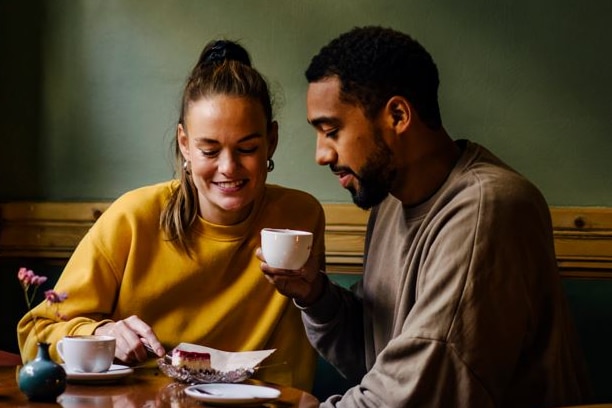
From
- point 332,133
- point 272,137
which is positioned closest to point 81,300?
point 272,137

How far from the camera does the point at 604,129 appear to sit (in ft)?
9.20

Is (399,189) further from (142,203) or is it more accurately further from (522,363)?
(142,203)

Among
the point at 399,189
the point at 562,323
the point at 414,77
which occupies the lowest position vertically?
the point at 562,323

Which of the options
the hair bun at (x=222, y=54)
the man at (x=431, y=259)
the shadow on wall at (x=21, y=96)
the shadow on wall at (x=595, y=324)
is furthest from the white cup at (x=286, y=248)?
the shadow on wall at (x=21, y=96)

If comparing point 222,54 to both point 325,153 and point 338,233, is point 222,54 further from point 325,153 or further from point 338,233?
point 338,233

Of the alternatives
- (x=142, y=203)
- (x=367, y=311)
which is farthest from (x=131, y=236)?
(x=367, y=311)

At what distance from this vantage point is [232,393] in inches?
73.2


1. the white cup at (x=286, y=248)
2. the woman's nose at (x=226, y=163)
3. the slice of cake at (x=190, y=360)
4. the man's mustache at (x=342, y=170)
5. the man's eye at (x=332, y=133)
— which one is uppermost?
the man's eye at (x=332, y=133)

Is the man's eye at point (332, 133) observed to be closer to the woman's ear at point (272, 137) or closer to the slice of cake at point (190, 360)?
the woman's ear at point (272, 137)

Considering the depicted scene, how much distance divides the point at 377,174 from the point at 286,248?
0.81 ft

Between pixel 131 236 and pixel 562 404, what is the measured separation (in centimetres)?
110

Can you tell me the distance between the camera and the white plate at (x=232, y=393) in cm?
180

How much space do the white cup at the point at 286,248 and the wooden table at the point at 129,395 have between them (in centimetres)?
26

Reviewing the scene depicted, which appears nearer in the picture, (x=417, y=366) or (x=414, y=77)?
(x=417, y=366)
